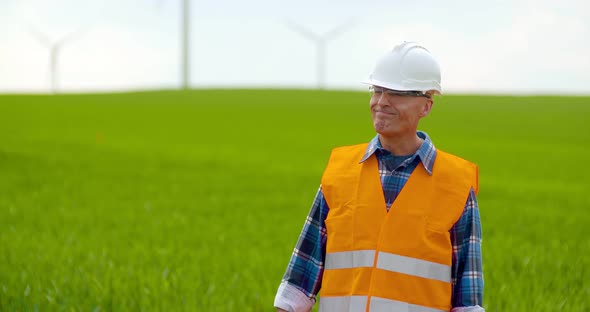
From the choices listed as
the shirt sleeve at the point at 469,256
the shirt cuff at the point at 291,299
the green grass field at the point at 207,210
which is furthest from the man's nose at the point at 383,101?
the green grass field at the point at 207,210

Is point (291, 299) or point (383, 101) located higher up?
point (383, 101)

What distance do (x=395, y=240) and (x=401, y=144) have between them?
1.36 feet

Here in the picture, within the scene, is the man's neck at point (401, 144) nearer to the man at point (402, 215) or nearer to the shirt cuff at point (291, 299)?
the man at point (402, 215)

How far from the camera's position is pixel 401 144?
3180 mm

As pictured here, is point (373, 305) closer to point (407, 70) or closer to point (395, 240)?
point (395, 240)

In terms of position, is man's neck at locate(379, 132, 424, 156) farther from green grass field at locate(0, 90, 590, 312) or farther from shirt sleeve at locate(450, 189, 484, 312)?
green grass field at locate(0, 90, 590, 312)

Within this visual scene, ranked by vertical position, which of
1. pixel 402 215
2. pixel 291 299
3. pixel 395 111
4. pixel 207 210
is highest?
pixel 395 111

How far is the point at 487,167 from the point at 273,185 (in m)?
7.29

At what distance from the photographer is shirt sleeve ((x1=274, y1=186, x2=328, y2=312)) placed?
3.37m

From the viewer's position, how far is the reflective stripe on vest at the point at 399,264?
3.10 meters

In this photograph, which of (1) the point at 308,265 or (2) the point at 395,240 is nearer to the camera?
(2) the point at 395,240

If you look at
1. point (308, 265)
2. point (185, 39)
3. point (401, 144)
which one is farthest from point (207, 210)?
point (185, 39)

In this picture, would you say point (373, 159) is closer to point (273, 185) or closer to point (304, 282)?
point (304, 282)

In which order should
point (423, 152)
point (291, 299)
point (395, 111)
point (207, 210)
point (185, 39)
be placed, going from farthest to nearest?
1. point (185, 39)
2. point (207, 210)
3. point (291, 299)
4. point (423, 152)
5. point (395, 111)
